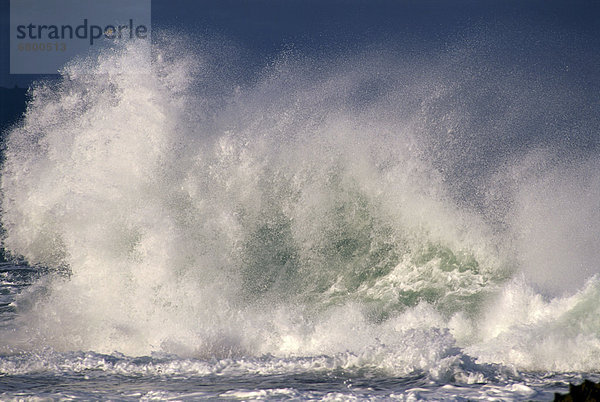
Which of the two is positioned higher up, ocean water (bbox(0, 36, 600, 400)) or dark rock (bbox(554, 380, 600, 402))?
ocean water (bbox(0, 36, 600, 400))

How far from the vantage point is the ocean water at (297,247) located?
25.3 ft

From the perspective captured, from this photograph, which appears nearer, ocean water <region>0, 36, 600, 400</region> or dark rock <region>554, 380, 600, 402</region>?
dark rock <region>554, 380, 600, 402</region>

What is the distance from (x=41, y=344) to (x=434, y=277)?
7112 mm

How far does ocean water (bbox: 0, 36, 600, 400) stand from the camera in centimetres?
772

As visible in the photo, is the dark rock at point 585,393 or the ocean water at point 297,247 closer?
the dark rock at point 585,393

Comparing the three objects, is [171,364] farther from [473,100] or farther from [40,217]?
[473,100]

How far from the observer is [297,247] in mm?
11898

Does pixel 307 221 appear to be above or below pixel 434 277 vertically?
above

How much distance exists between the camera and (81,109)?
14641mm

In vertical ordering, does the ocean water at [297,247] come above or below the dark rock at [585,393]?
above

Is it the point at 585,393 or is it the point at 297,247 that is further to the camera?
the point at 297,247

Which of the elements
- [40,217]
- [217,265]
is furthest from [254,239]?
[40,217]

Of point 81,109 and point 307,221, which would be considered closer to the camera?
point 307,221

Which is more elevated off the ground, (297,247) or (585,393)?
(297,247)
